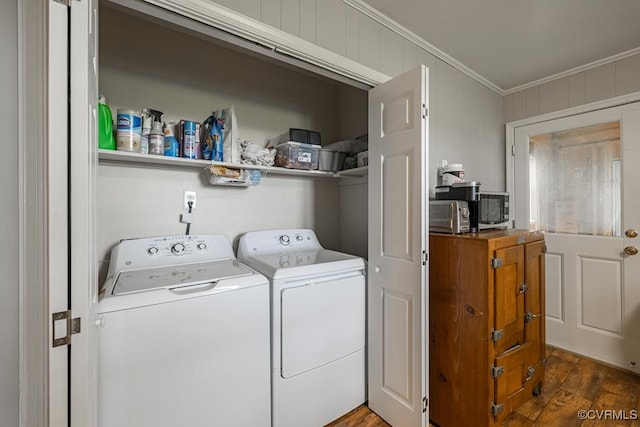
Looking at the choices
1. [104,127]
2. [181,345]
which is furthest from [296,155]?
[181,345]

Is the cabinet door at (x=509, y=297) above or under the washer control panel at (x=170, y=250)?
under

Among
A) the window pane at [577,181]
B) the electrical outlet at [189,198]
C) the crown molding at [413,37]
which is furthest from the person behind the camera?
the window pane at [577,181]

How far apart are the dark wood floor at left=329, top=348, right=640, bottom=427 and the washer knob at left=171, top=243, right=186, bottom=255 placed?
1.38m

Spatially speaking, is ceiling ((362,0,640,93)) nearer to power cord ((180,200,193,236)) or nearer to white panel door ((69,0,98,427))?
white panel door ((69,0,98,427))

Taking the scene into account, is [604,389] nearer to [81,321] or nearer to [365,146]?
[365,146]

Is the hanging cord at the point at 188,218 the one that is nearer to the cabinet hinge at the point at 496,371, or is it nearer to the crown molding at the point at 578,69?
the cabinet hinge at the point at 496,371

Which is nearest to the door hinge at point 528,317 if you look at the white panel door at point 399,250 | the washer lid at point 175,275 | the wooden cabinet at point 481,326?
the wooden cabinet at point 481,326

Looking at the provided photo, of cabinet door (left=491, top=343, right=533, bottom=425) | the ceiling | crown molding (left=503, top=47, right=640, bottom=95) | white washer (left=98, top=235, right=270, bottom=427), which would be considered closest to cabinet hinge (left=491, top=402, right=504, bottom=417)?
cabinet door (left=491, top=343, right=533, bottom=425)

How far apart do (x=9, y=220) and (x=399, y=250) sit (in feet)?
4.94

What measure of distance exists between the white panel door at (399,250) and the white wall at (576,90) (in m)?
1.96

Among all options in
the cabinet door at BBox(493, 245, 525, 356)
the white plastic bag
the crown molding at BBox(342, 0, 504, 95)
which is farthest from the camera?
the white plastic bag

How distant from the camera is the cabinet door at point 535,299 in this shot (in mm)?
1721

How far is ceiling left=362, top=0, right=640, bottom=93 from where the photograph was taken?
1653mm

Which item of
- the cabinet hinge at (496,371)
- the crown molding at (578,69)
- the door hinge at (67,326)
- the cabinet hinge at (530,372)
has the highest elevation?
the crown molding at (578,69)
